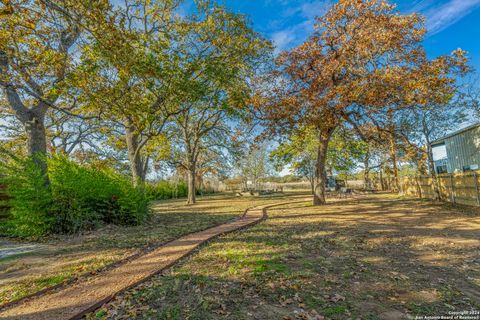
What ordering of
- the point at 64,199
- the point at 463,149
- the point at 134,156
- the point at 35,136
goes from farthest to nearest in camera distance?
the point at 463,149, the point at 134,156, the point at 35,136, the point at 64,199

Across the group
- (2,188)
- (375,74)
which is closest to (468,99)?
(375,74)

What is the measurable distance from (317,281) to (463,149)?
1504 centimetres

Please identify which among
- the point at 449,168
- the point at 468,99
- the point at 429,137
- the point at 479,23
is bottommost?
the point at 449,168

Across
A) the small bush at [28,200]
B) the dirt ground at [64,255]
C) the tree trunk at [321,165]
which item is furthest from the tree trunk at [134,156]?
the tree trunk at [321,165]

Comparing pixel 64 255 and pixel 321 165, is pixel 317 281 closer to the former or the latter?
pixel 64 255

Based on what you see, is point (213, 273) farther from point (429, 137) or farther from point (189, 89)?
point (429, 137)

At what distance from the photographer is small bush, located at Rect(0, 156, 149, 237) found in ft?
21.2

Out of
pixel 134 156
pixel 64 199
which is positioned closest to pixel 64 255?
pixel 64 199

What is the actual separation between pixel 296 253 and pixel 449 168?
15504 millimetres

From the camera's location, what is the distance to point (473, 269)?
365cm

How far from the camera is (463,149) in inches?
529

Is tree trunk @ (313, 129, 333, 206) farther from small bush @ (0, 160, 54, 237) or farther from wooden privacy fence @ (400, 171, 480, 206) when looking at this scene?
small bush @ (0, 160, 54, 237)

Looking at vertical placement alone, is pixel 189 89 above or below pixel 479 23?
below

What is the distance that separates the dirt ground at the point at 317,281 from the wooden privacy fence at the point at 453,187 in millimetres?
5242
